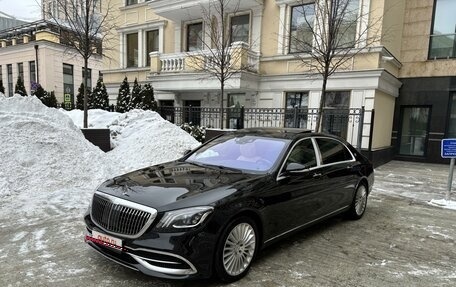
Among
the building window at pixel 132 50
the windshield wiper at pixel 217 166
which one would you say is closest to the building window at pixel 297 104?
the windshield wiper at pixel 217 166

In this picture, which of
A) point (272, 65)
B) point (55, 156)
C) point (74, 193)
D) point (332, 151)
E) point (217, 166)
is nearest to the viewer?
point (217, 166)

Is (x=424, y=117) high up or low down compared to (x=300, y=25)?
down

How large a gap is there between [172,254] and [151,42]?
54.5 feet

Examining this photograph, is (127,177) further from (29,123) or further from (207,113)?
(207,113)

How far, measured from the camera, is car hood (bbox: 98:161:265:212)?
11.1 ft

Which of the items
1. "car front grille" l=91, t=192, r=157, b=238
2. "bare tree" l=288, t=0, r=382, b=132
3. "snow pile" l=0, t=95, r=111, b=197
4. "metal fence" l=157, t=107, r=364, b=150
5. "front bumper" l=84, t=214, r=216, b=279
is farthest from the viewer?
"metal fence" l=157, t=107, r=364, b=150

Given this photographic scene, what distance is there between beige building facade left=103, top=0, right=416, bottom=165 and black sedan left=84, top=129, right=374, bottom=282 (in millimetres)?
6984

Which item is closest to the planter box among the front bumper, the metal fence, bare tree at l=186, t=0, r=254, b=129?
bare tree at l=186, t=0, r=254, b=129

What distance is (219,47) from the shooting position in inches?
551

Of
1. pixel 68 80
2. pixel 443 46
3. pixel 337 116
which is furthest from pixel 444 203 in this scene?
pixel 68 80

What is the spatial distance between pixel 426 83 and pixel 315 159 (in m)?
12.4

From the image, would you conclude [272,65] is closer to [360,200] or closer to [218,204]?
[360,200]

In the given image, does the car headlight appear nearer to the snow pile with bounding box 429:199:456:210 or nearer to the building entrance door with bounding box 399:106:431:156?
the snow pile with bounding box 429:199:456:210

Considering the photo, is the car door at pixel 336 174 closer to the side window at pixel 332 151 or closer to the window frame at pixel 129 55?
the side window at pixel 332 151
